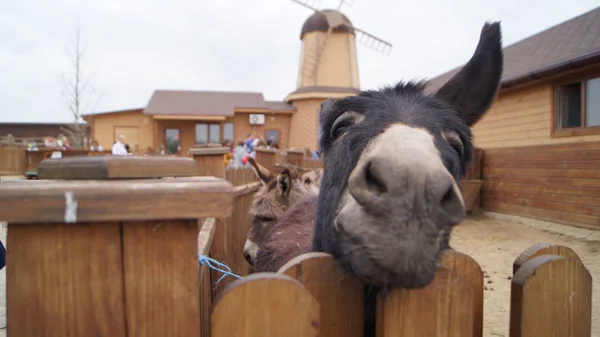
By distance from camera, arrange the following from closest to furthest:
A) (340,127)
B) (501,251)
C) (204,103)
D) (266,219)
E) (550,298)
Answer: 1. (550,298)
2. (340,127)
3. (266,219)
4. (501,251)
5. (204,103)

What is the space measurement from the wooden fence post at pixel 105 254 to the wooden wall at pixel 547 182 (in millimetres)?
9676

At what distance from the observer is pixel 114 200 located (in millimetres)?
788

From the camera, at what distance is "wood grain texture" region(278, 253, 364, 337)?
1070 millimetres

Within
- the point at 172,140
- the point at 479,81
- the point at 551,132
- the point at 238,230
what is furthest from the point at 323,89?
the point at 479,81

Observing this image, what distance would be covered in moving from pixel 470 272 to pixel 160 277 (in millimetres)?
1011

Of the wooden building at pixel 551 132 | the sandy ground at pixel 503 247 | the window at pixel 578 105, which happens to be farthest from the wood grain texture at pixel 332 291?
the window at pixel 578 105

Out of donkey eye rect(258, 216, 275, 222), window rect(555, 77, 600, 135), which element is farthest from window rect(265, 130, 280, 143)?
donkey eye rect(258, 216, 275, 222)

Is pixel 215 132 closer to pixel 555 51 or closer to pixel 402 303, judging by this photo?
pixel 555 51

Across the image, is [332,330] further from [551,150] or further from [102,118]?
[102,118]

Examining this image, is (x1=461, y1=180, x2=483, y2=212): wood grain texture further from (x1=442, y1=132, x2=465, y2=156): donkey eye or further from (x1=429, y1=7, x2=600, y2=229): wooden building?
(x1=442, y1=132, x2=465, y2=156): donkey eye

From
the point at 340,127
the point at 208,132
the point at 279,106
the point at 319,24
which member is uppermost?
the point at 319,24

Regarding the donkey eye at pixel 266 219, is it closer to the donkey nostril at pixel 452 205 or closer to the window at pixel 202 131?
the donkey nostril at pixel 452 205

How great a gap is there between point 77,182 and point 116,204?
0.13 metres

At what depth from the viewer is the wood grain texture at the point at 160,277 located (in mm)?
860
